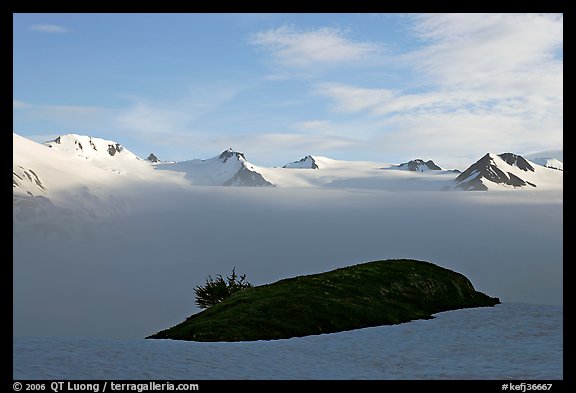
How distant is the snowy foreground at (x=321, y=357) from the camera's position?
59.8ft

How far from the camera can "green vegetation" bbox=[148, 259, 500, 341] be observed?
105 feet

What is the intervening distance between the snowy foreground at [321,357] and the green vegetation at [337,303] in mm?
3541

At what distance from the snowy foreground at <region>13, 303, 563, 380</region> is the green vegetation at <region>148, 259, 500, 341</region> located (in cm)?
354

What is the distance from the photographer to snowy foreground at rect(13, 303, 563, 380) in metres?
18.2

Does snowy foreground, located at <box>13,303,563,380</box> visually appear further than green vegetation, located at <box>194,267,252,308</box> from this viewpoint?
No

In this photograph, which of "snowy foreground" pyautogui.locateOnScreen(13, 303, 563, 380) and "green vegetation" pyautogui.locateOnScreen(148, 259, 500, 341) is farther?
"green vegetation" pyautogui.locateOnScreen(148, 259, 500, 341)

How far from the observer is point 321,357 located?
79.4 ft

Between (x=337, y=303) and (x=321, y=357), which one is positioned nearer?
(x=321, y=357)

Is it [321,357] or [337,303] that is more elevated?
[337,303]

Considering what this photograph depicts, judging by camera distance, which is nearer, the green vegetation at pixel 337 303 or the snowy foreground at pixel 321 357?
the snowy foreground at pixel 321 357

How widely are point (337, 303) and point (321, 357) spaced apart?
1339 centimetres
